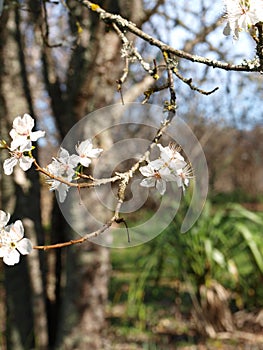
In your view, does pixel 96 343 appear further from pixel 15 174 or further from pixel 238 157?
Answer: pixel 238 157

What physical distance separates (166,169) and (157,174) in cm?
3

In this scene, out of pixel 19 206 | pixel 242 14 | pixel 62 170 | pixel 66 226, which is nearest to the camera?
pixel 242 14

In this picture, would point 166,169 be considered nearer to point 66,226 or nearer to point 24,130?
point 24,130

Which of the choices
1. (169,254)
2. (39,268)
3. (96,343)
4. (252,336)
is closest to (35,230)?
(39,268)

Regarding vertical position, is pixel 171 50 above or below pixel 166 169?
above

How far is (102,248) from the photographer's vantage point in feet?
8.56

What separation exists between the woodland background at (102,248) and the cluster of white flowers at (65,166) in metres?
0.79

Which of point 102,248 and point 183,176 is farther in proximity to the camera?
point 102,248

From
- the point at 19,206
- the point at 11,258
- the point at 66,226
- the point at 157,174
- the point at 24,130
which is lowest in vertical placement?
the point at 11,258

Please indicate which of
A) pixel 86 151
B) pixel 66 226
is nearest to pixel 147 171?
pixel 86 151

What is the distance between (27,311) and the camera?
2645 mm

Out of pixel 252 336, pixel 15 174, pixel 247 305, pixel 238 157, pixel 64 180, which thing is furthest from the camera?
pixel 238 157

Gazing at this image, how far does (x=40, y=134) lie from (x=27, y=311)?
1956 mm

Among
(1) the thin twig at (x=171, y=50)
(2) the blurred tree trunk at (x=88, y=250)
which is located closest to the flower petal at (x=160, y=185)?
(1) the thin twig at (x=171, y=50)
